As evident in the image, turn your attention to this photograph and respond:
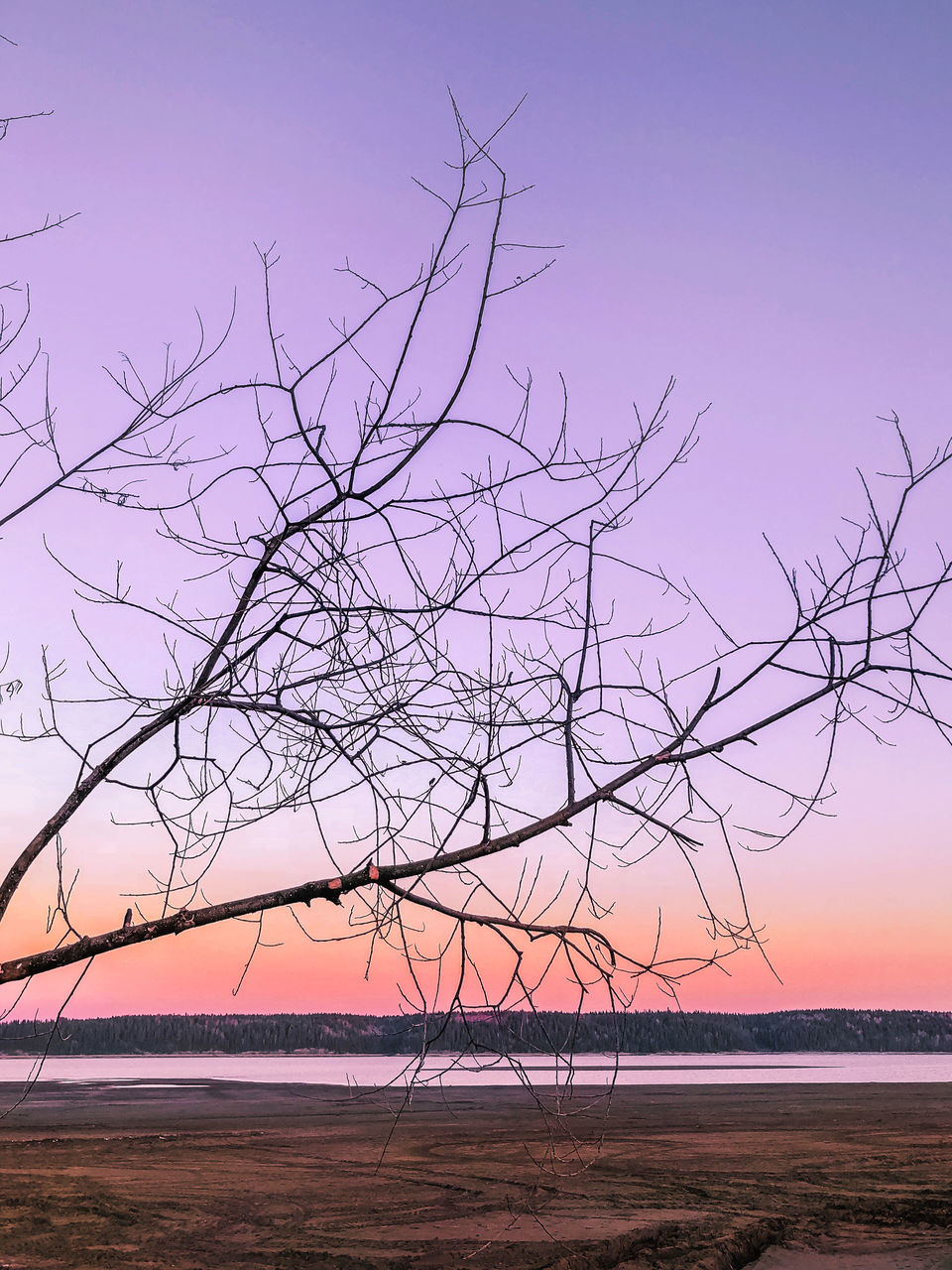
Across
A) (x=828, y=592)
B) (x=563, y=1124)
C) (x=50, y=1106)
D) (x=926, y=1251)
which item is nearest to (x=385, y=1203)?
(x=926, y=1251)

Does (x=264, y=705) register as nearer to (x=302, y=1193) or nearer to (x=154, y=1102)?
(x=302, y=1193)

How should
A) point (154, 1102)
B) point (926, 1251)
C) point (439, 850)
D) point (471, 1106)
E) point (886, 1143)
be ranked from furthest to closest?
point (154, 1102) → point (471, 1106) → point (886, 1143) → point (926, 1251) → point (439, 850)

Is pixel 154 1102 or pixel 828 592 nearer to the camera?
pixel 828 592

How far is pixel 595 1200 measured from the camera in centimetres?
1104

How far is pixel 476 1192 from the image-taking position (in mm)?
11859

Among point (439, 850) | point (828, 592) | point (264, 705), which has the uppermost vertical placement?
point (828, 592)

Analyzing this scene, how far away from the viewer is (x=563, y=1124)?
2.91 m

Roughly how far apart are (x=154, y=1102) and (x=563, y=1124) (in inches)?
981

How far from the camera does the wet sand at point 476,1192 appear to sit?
905 cm

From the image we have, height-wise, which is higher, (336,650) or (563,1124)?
(336,650)

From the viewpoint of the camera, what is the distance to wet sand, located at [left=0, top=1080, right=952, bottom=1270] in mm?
9055

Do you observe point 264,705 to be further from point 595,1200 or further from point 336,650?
point 595,1200

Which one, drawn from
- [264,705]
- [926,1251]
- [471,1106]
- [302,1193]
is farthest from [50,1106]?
[264,705]

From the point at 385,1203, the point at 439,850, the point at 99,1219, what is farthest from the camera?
the point at 385,1203
